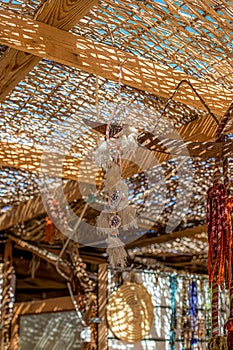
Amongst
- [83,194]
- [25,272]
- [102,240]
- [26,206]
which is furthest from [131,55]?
[25,272]

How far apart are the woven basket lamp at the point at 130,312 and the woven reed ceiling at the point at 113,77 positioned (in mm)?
1038

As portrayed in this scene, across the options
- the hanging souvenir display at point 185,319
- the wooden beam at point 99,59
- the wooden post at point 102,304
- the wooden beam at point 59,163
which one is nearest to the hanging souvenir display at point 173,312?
the hanging souvenir display at point 185,319

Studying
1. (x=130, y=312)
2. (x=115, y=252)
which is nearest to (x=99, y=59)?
(x=115, y=252)

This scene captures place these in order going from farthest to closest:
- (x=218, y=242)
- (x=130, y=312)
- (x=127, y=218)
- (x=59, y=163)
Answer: (x=130, y=312) → (x=59, y=163) → (x=127, y=218) → (x=218, y=242)

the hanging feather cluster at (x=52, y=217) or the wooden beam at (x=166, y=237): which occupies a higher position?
the wooden beam at (x=166, y=237)

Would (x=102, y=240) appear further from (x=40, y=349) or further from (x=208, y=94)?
(x=208, y=94)

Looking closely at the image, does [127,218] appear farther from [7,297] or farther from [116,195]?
[7,297]

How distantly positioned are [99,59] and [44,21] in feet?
0.85

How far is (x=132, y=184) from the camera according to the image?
12.8 feet

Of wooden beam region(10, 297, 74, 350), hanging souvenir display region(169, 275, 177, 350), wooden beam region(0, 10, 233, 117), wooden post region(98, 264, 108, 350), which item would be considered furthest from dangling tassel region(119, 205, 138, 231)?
hanging souvenir display region(169, 275, 177, 350)

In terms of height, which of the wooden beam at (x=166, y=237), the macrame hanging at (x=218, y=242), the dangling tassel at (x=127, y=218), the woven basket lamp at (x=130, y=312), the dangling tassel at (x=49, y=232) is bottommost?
the macrame hanging at (x=218, y=242)

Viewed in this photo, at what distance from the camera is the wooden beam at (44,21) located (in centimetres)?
189

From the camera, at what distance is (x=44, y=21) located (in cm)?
203

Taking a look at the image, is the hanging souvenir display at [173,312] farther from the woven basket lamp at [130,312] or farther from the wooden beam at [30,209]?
the wooden beam at [30,209]
